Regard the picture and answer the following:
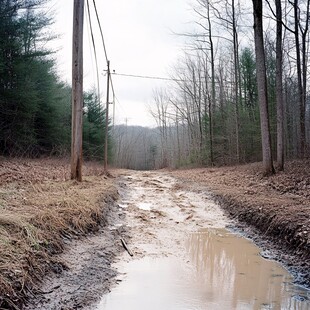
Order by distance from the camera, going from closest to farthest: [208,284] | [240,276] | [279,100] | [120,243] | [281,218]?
[208,284], [240,276], [120,243], [281,218], [279,100]

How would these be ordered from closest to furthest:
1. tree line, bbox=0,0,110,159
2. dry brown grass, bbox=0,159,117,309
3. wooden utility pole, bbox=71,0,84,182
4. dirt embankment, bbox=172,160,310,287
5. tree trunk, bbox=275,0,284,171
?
→ dry brown grass, bbox=0,159,117,309 < dirt embankment, bbox=172,160,310,287 < wooden utility pole, bbox=71,0,84,182 < tree trunk, bbox=275,0,284,171 < tree line, bbox=0,0,110,159

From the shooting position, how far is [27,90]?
16875 mm

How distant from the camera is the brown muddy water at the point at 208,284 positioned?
293cm

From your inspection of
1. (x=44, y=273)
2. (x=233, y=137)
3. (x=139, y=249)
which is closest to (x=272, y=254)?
(x=139, y=249)

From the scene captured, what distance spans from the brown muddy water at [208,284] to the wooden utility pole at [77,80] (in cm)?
499

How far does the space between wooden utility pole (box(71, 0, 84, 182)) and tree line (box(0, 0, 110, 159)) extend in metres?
8.56

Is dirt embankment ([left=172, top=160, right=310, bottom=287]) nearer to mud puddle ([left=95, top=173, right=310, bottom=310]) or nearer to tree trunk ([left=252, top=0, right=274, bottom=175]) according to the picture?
mud puddle ([left=95, top=173, right=310, bottom=310])

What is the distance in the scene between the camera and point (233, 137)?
21.9 m

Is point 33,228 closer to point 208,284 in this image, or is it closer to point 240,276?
point 208,284

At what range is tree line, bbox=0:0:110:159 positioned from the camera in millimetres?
16375

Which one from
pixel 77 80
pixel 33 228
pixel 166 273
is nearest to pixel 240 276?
pixel 166 273

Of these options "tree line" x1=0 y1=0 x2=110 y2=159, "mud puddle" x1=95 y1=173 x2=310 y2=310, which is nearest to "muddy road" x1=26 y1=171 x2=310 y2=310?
"mud puddle" x1=95 y1=173 x2=310 y2=310

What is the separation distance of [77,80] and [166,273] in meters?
6.37

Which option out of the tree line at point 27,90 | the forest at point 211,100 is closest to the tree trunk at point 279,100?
the forest at point 211,100
